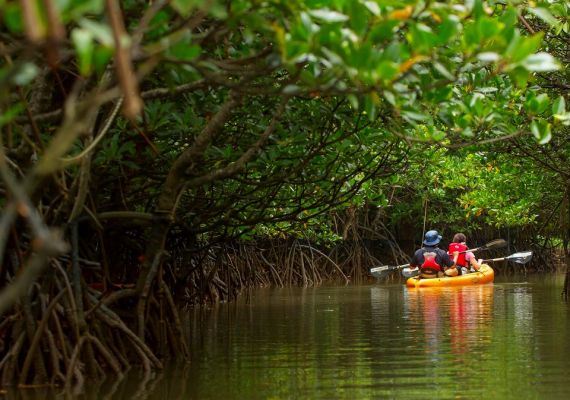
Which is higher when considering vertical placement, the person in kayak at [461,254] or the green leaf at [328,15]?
the green leaf at [328,15]

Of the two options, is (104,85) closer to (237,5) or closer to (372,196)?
(237,5)

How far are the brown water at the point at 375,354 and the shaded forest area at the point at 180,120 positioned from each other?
0.63 metres

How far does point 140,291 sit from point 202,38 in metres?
3.26

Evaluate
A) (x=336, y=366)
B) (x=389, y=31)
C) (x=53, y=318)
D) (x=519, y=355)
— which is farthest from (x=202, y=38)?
(x=519, y=355)

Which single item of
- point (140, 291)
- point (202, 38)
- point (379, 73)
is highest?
point (202, 38)

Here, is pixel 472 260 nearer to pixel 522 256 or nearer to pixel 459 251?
pixel 459 251

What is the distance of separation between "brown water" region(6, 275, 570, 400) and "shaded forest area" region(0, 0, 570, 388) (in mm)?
632

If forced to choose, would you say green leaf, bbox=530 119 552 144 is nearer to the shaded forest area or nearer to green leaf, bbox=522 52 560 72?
the shaded forest area

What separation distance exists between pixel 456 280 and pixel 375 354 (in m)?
9.24

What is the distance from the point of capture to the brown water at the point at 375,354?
5793 millimetres

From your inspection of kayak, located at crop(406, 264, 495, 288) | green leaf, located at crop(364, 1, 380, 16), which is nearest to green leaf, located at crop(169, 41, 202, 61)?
green leaf, located at crop(364, 1, 380, 16)

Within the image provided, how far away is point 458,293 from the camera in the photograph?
48.1 feet

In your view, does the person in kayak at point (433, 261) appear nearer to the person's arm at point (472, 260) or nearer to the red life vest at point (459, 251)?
the person's arm at point (472, 260)

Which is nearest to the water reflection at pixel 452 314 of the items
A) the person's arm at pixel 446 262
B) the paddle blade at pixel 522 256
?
the person's arm at pixel 446 262
